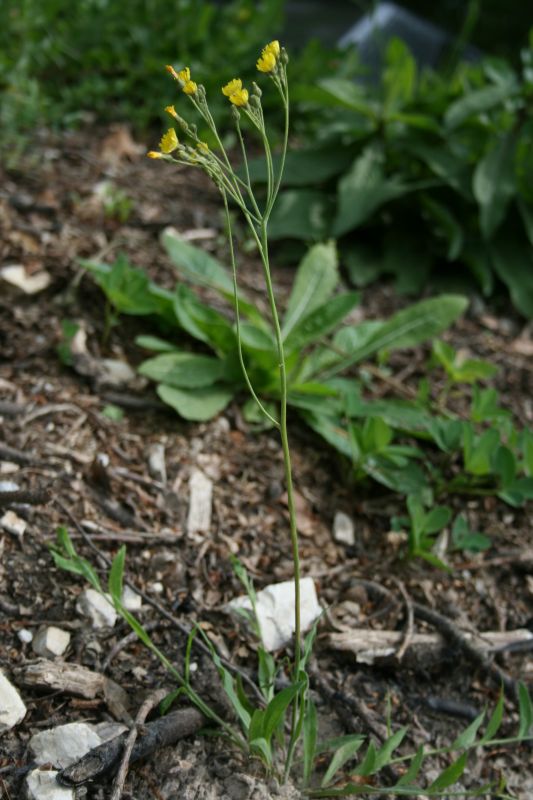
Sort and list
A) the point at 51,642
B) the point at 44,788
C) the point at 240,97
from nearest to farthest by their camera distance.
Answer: the point at 240,97, the point at 44,788, the point at 51,642

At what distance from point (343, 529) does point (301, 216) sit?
4.96 feet

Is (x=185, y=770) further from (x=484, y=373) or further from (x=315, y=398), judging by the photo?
(x=484, y=373)

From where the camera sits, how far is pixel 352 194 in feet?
10.9

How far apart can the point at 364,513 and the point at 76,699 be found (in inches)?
37.7

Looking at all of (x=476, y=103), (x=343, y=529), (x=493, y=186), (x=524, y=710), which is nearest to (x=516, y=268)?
(x=493, y=186)

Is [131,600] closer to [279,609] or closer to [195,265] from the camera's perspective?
[279,609]

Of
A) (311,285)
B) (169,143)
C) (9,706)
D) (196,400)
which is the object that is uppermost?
(311,285)

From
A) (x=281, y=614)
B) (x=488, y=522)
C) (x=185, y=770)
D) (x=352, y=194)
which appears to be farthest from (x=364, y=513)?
(x=352, y=194)

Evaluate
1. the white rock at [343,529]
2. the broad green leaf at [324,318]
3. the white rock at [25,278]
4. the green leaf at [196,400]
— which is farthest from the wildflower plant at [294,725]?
the white rock at [25,278]

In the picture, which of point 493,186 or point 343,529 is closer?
point 343,529

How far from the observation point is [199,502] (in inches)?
86.7

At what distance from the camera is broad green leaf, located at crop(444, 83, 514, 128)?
10.7 feet

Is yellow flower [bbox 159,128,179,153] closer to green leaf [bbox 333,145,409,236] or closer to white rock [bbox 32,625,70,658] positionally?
white rock [bbox 32,625,70,658]

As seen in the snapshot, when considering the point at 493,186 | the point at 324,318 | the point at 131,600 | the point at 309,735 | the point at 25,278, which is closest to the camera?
the point at 309,735
